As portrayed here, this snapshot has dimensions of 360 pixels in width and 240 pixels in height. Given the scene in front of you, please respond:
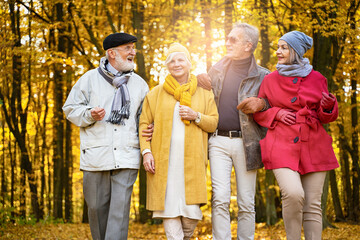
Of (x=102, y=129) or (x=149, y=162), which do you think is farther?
(x=102, y=129)

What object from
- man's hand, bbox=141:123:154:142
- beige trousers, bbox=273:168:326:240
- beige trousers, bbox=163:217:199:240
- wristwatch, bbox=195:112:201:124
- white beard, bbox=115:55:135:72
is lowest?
beige trousers, bbox=163:217:199:240

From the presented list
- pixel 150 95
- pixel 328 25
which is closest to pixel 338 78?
pixel 328 25

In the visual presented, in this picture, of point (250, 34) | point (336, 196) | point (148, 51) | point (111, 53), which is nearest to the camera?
point (111, 53)

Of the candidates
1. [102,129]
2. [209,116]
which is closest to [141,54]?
[102,129]

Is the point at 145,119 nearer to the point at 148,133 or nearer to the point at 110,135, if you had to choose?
the point at 148,133

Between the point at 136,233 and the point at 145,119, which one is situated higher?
the point at 145,119

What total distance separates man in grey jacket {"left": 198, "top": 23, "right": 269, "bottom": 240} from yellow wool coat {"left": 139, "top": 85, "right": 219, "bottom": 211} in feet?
0.50

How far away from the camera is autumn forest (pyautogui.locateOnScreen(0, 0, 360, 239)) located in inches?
372

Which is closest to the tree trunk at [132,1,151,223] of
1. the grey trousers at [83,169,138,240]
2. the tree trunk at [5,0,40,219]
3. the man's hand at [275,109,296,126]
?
the tree trunk at [5,0,40,219]

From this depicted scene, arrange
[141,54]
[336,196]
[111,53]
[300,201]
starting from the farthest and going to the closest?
[336,196] < [141,54] < [111,53] < [300,201]

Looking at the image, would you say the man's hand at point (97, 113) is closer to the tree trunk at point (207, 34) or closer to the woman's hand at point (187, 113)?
the woman's hand at point (187, 113)

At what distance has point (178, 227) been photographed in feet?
14.8

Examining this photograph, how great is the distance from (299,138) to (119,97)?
74.4 inches

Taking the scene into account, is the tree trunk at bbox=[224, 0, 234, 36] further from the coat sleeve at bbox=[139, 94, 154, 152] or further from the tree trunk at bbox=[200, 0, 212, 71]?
the coat sleeve at bbox=[139, 94, 154, 152]
